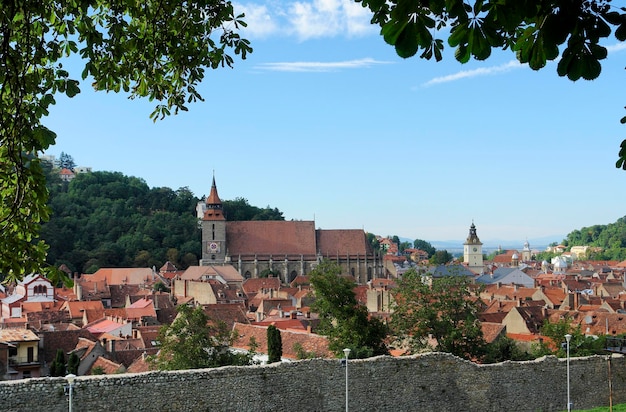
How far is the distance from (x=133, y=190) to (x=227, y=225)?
37176 millimetres

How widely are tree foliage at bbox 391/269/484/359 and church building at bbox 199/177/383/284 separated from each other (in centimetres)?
5734

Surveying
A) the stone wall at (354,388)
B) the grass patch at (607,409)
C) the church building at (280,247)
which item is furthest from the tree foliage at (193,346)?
the church building at (280,247)

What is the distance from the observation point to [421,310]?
22750 millimetres

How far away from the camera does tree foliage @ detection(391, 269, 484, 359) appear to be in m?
22.3

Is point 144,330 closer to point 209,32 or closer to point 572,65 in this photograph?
point 209,32

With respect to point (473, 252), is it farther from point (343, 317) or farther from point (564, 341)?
point (343, 317)

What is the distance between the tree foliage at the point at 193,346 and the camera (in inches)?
703

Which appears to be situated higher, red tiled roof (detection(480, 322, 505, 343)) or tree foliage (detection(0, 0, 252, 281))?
tree foliage (detection(0, 0, 252, 281))

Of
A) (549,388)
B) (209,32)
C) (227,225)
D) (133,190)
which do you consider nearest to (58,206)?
(133,190)

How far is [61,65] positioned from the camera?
517cm

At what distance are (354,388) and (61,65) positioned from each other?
34.7 feet

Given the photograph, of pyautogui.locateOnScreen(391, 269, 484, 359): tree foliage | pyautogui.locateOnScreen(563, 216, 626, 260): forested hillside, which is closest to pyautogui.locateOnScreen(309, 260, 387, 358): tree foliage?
pyautogui.locateOnScreen(391, 269, 484, 359): tree foliage

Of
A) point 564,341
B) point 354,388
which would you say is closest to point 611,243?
point 564,341

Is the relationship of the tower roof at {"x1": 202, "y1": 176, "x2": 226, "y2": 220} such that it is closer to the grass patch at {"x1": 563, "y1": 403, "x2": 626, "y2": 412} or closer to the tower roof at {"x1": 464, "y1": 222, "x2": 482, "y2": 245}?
the tower roof at {"x1": 464, "y1": 222, "x2": 482, "y2": 245}
